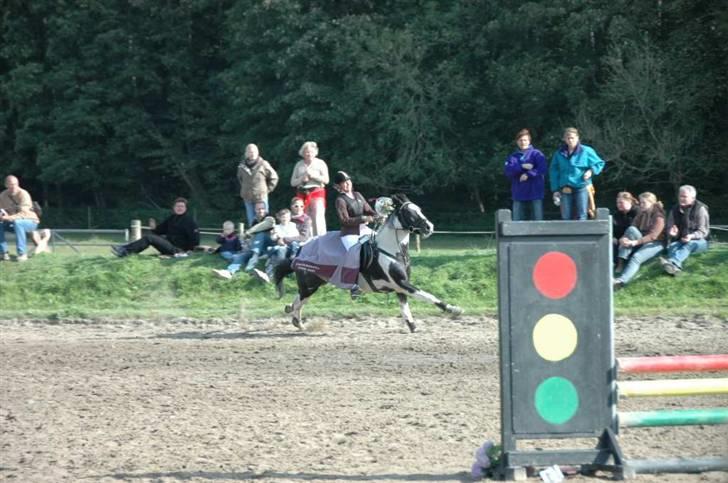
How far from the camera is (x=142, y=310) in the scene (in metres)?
17.7

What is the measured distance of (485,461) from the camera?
7562 mm

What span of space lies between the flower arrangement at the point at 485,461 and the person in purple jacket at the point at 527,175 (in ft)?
32.2

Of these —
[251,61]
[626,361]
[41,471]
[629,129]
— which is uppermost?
[251,61]

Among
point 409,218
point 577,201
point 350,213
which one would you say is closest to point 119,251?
point 350,213

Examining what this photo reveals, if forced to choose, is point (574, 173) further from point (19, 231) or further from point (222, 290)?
point (19, 231)

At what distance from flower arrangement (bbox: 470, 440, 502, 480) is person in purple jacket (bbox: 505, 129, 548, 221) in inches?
386

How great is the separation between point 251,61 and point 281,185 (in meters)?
4.93

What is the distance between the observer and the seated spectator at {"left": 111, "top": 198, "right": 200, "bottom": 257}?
1983cm

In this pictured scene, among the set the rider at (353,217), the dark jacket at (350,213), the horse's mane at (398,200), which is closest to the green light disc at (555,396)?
the horse's mane at (398,200)

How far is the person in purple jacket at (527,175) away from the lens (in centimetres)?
1706

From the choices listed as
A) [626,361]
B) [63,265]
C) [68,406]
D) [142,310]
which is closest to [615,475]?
[626,361]

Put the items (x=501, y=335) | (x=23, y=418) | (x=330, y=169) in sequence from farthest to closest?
(x=330, y=169)
(x=23, y=418)
(x=501, y=335)

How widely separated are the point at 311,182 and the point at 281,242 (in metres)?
1.14

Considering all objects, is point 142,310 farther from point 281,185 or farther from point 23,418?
point 281,185
